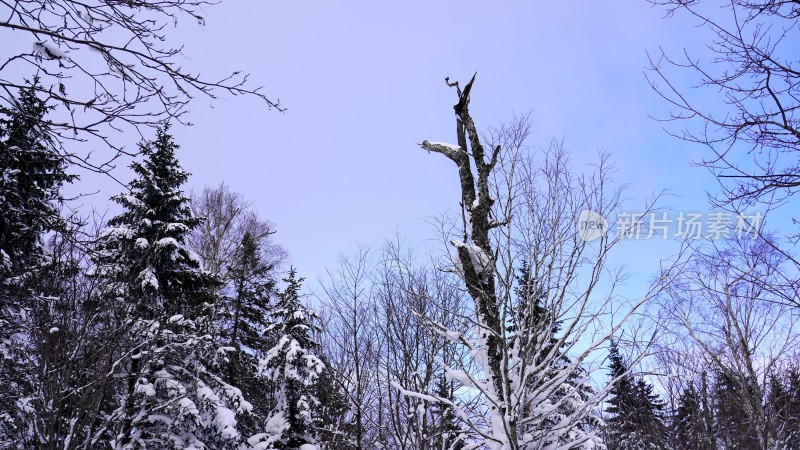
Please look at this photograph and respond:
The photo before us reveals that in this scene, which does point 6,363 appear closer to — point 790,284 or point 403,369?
point 403,369

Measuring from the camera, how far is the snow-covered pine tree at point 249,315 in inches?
655

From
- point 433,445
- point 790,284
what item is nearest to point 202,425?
point 433,445

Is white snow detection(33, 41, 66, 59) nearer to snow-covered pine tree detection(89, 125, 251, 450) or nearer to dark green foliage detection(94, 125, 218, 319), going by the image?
snow-covered pine tree detection(89, 125, 251, 450)

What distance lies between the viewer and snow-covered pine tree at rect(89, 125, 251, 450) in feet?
31.8

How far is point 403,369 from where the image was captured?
9289 mm

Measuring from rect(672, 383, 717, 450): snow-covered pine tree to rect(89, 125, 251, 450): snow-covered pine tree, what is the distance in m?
9.75

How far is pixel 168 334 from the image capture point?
10.4 meters

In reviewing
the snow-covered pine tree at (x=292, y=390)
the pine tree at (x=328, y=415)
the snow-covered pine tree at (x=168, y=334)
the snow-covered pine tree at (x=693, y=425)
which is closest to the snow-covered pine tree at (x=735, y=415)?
the snow-covered pine tree at (x=693, y=425)

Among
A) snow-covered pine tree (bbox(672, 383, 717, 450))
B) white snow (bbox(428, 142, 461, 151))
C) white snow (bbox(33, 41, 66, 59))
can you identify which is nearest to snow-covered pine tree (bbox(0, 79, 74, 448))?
white snow (bbox(33, 41, 66, 59))

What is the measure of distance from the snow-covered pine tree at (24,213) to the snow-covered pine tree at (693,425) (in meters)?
10.1

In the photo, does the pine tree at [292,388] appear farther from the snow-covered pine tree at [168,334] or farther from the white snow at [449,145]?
the white snow at [449,145]

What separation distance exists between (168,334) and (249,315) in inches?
295

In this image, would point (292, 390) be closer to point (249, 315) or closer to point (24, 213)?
point (249, 315)

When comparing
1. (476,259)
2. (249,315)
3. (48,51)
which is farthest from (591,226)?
(249,315)
